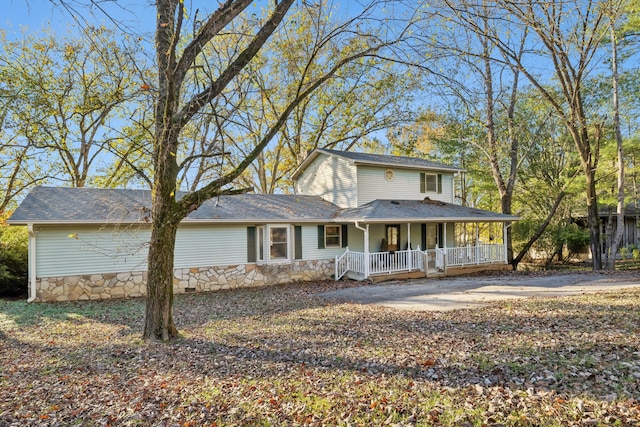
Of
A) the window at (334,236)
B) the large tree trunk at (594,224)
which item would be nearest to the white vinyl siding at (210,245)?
the window at (334,236)

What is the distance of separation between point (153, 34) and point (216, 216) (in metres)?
7.14

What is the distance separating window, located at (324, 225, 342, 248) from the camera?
1496 cm

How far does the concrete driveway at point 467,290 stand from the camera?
8.81 metres

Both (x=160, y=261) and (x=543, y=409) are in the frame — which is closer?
(x=543, y=409)

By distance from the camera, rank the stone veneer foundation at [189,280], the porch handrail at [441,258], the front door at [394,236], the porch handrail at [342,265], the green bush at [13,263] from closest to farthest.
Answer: the stone veneer foundation at [189,280], the green bush at [13,263], the porch handrail at [342,265], the porch handrail at [441,258], the front door at [394,236]

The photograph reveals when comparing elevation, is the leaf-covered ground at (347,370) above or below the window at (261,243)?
below

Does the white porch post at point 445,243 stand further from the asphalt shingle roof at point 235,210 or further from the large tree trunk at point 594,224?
the large tree trunk at point 594,224

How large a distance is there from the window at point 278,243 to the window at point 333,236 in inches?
70.5

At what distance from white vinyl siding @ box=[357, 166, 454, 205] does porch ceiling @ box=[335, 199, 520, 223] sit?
1.33 feet

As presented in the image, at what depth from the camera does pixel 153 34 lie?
21.0 feet

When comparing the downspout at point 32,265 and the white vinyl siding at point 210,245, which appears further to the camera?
the white vinyl siding at point 210,245

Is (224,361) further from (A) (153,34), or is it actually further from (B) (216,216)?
(B) (216,216)

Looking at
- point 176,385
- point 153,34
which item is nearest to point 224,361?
point 176,385

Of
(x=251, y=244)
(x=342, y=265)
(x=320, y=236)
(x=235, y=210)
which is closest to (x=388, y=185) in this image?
(x=320, y=236)
